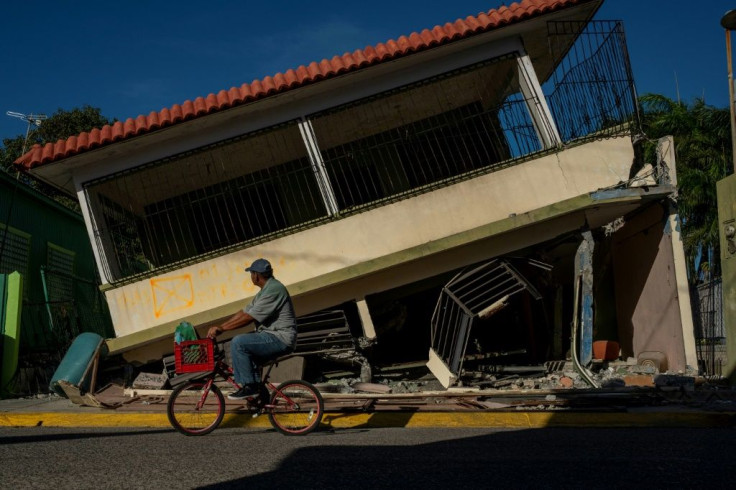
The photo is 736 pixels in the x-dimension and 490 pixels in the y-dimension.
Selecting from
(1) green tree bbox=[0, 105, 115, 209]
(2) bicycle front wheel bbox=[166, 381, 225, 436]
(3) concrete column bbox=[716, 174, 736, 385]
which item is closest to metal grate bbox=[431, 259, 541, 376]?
(3) concrete column bbox=[716, 174, 736, 385]

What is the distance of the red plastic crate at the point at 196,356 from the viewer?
7270 mm

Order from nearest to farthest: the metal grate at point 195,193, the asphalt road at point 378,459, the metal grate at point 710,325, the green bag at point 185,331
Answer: the asphalt road at point 378,459
the green bag at point 185,331
the metal grate at point 195,193
the metal grate at point 710,325

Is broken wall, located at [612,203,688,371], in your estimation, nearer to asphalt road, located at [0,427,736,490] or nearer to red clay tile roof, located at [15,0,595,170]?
red clay tile roof, located at [15,0,595,170]

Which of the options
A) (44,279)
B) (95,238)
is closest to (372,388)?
(95,238)

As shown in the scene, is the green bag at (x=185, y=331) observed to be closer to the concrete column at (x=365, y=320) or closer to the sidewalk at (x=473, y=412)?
the sidewalk at (x=473, y=412)

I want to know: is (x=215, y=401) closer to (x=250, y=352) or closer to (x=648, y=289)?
(x=250, y=352)

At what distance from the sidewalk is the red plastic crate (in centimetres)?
134

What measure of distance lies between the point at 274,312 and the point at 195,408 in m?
1.27

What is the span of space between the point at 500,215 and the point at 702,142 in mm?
19624

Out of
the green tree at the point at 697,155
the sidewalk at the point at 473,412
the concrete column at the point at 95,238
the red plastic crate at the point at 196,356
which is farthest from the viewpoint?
the green tree at the point at 697,155

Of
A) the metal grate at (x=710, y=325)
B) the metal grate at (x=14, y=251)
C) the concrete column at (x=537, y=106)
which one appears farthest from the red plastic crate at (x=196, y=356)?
the metal grate at (x=710, y=325)

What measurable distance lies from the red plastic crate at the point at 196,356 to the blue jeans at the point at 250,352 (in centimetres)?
21

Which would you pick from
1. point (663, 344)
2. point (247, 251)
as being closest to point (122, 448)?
point (247, 251)

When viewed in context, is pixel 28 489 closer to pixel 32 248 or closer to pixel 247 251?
pixel 247 251
